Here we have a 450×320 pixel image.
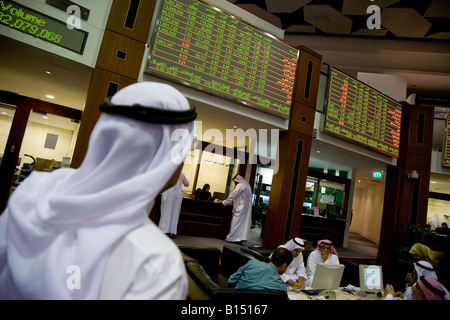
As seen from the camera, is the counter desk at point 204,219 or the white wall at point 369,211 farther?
the white wall at point 369,211

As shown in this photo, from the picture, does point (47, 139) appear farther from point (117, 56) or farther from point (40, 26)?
point (117, 56)

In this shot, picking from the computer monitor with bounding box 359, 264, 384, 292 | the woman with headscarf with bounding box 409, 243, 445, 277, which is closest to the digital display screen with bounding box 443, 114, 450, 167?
the woman with headscarf with bounding box 409, 243, 445, 277

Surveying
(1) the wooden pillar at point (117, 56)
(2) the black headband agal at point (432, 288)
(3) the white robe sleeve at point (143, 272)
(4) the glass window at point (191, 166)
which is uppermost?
(1) the wooden pillar at point (117, 56)

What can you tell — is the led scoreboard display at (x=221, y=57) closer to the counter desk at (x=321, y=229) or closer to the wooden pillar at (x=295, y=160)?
the wooden pillar at (x=295, y=160)

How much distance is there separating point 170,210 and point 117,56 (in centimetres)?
317

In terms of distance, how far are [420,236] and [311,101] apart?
4.61 m

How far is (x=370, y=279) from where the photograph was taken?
9.24 ft

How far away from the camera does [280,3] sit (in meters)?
7.17

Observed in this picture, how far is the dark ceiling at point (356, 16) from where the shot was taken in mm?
6633

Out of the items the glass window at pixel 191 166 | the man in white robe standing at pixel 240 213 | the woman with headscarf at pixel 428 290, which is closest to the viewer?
the woman with headscarf at pixel 428 290

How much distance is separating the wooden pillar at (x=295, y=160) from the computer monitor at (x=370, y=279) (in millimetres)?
2258

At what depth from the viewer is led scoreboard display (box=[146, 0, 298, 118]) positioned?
4.01 meters


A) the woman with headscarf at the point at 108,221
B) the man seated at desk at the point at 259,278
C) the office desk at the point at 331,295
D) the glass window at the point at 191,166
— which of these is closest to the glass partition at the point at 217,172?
the glass window at the point at 191,166

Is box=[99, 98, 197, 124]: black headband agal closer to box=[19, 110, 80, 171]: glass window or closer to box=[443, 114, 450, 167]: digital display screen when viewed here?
box=[443, 114, 450, 167]: digital display screen
